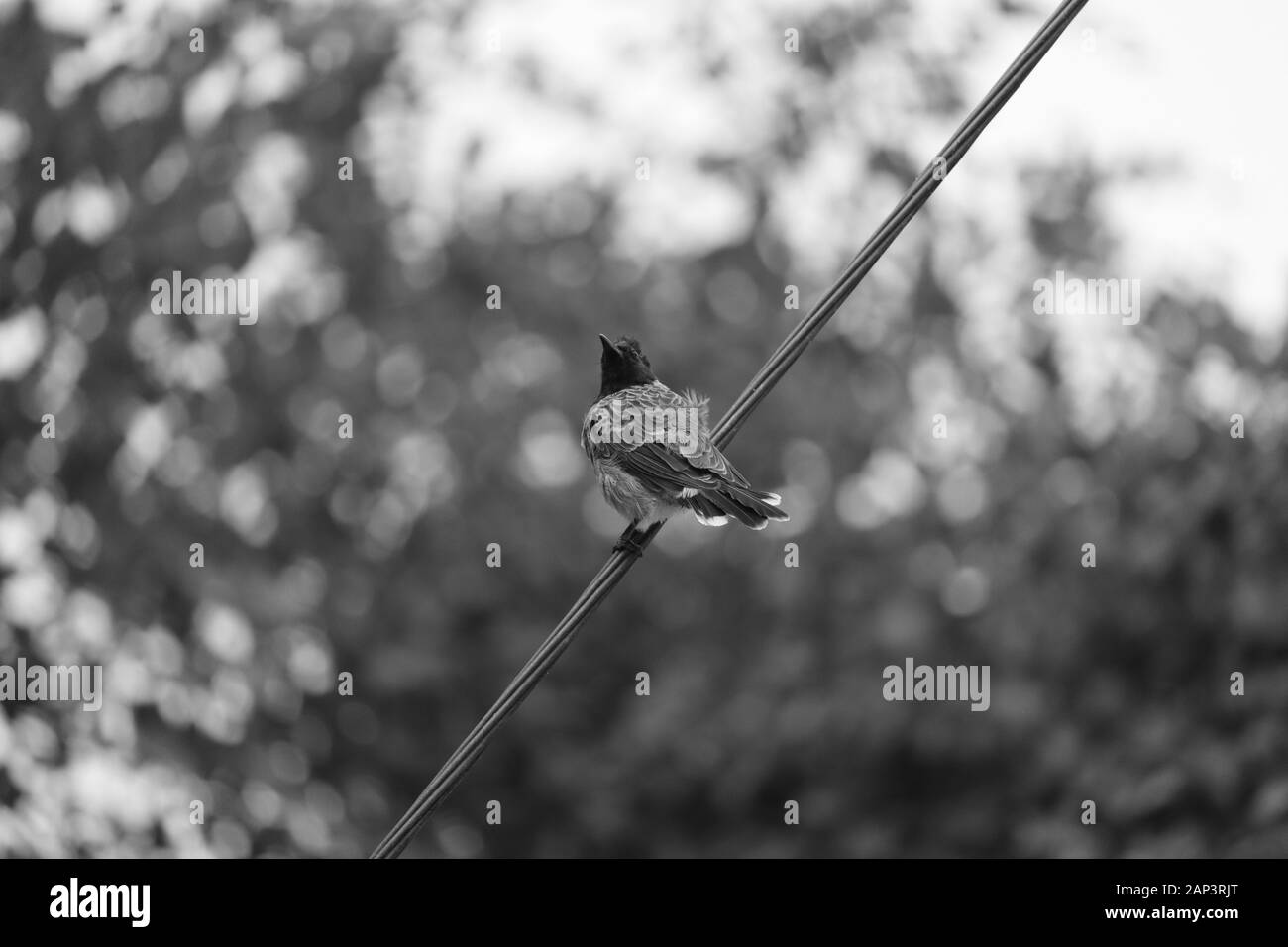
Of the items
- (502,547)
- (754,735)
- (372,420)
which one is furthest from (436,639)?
(754,735)

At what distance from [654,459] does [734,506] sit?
1.29 feet

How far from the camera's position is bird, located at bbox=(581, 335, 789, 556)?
14.9 ft

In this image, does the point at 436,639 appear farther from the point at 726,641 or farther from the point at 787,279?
the point at 787,279

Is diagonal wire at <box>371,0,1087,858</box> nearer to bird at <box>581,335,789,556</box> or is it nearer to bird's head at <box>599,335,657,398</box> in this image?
bird at <box>581,335,789,556</box>

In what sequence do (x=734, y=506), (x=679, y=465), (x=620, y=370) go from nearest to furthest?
(x=734, y=506) < (x=679, y=465) < (x=620, y=370)

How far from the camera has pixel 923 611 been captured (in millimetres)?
7020

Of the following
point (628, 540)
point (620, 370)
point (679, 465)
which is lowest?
point (628, 540)

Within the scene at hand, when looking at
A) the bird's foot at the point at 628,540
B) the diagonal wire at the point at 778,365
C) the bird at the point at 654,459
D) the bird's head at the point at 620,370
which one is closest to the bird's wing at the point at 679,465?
the bird at the point at 654,459

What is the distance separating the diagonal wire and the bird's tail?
79 cm

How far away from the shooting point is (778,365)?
3.57 m

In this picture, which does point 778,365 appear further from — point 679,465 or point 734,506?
point 679,465

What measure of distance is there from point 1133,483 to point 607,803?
3.40 m

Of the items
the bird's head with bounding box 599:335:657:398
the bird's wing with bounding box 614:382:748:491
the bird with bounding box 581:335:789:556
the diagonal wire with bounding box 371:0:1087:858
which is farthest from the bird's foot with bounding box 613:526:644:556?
the bird's head with bounding box 599:335:657:398

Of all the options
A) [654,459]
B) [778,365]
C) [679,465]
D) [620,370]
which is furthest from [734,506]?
[620,370]
